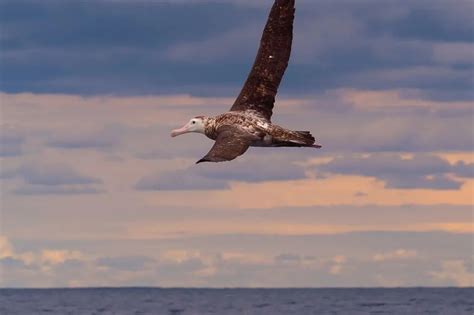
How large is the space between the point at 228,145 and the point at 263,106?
497 cm

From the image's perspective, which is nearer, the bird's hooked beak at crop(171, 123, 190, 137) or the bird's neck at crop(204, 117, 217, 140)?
the bird's neck at crop(204, 117, 217, 140)

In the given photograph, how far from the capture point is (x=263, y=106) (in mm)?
34219

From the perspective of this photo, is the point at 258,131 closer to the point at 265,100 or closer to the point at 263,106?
the point at 263,106

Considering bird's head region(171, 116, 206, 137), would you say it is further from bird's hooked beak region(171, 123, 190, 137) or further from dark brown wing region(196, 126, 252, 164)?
dark brown wing region(196, 126, 252, 164)

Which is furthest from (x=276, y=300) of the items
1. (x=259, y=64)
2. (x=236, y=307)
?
(x=259, y=64)

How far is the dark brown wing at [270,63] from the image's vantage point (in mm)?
33938

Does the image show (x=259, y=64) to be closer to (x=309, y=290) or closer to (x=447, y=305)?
(x=447, y=305)

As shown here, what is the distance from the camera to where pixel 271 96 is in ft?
113

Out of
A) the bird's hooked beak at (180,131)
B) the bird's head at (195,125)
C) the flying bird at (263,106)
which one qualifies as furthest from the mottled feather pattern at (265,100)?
the bird's hooked beak at (180,131)

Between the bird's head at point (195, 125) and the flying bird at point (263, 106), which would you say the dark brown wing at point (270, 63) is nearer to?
the flying bird at point (263, 106)

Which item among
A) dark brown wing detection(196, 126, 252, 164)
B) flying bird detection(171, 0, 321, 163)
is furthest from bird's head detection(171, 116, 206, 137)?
dark brown wing detection(196, 126, 252, 164)

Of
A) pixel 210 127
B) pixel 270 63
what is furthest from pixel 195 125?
pixel 270 63

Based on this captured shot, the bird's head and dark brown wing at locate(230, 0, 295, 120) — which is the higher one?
dark brown wing at locate(230, 0, 295, 120)

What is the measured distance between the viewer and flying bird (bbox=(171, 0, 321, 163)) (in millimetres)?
31188
